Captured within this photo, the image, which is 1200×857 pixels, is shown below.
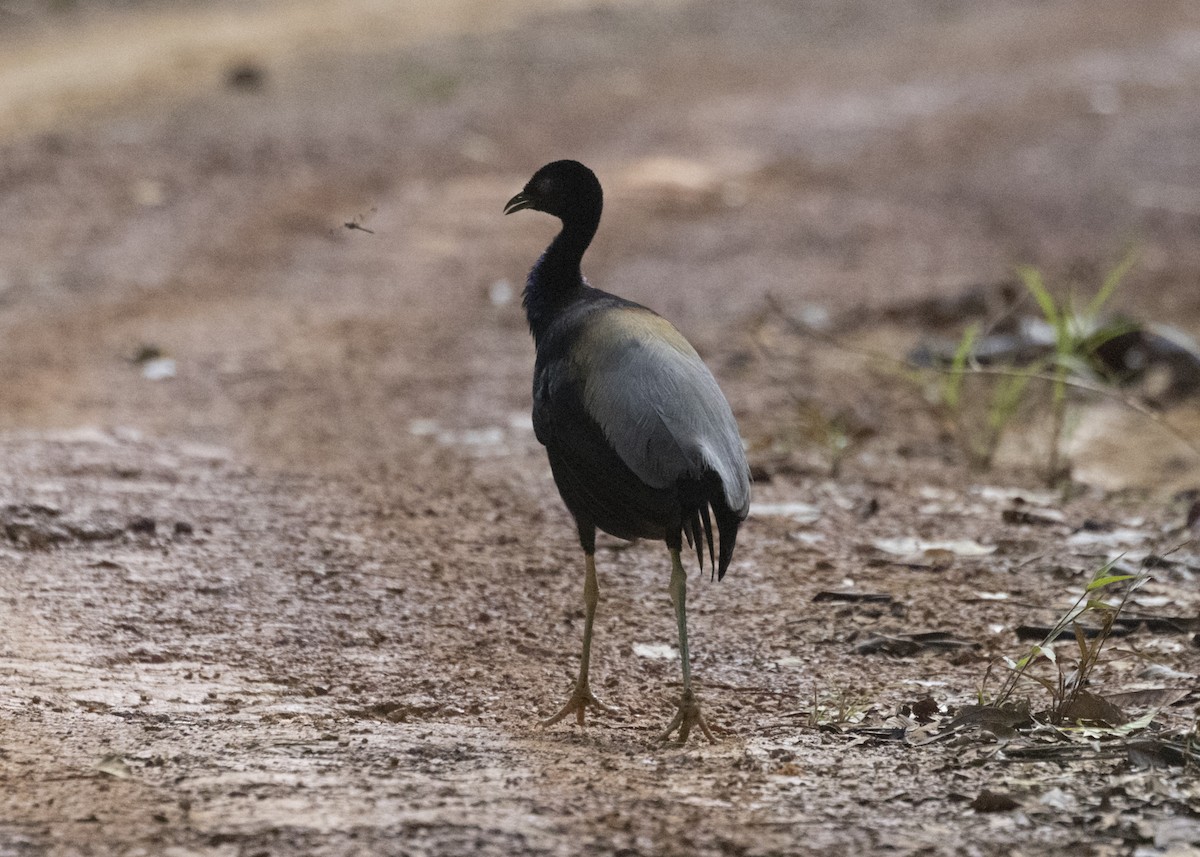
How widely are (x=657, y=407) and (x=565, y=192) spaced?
2.83 feet

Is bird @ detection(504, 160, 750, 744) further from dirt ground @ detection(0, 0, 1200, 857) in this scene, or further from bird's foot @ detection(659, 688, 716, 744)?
dirt ground @ detection(0, 0, 1200, 857)

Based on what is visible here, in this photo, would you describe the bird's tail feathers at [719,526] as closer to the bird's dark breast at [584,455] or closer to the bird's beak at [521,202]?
the bird's dark breast at [584,455]

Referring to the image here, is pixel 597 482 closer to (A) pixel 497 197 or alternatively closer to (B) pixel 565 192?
(B) pixel 565 192

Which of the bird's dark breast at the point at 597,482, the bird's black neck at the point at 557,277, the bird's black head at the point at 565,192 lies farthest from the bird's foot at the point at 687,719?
the bird's black head at the point at 565,192

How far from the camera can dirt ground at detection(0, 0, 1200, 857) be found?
9.14 feet

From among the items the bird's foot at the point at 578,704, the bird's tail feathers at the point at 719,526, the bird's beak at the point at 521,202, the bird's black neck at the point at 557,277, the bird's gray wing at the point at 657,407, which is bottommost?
the bird's foot at the point at 578,704

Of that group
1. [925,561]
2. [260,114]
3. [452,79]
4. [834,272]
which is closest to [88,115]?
[260,114]

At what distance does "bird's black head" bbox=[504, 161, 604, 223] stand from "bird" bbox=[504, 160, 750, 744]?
1.10 feet

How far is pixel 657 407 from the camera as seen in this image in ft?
10.4

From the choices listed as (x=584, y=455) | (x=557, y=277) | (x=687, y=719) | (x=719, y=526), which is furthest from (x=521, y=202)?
(x=687, y=719)

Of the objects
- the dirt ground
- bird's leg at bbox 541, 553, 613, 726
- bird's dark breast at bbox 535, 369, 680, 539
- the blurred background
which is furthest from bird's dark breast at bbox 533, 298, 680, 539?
the blurred background

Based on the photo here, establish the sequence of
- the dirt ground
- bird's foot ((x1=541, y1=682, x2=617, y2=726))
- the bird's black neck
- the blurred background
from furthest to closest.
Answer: the blurred background
the bird's black neck
bird's foot ((x1=541, y1=682, x2=617, y2=726))
the dirt ground

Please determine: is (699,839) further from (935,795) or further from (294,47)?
(294,47)

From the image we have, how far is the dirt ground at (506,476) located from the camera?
2.79 m
